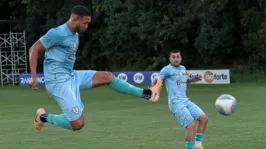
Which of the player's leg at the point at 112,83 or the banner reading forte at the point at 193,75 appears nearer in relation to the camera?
the player's leg at the point at 112,83

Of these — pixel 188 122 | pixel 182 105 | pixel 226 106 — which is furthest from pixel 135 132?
pixel 226 106

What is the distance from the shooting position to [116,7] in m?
47.0

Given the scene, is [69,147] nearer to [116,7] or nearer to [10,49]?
[116,7]

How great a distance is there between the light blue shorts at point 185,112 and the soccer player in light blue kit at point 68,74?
3.90 feet

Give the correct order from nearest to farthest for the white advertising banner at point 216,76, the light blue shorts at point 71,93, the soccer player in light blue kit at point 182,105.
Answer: the light blue shorts at point 71,93 → the soccer player in light blue kit at point 182,105 → the white advertising banner at point 216,76

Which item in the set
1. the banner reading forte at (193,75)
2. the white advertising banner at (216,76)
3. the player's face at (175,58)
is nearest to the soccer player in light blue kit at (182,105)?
the player's face at (175,58)

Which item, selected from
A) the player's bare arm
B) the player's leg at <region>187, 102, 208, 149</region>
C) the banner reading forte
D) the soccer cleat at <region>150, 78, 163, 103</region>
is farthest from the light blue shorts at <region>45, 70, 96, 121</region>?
the banner reading forte

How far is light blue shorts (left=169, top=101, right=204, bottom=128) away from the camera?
10305 mm

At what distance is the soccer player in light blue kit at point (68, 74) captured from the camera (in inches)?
350

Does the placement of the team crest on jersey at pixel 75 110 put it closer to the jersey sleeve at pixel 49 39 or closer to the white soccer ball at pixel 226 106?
the jersey sleeve at pixel 49 39

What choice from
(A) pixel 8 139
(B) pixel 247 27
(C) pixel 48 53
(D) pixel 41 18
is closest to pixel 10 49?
(D) pixel 41 18

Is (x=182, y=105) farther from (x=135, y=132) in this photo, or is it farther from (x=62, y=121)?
(x=135, y=132)

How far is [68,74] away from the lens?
30.2ft

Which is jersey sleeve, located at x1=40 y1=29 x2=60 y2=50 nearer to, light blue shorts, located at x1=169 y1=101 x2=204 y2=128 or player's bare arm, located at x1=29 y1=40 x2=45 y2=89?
player's bare arm, located at x1=29 y1=40 x2=45 y2=89
